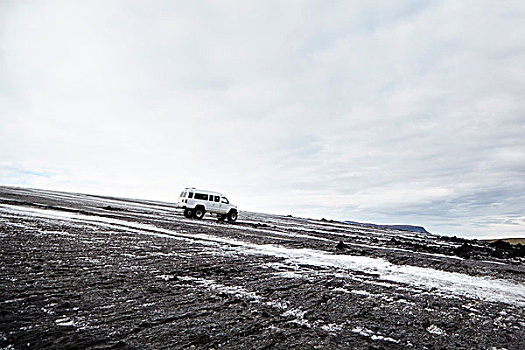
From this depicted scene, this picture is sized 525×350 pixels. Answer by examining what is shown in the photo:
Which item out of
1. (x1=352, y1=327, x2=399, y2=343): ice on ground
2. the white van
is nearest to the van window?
the white van

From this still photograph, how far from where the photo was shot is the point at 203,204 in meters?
26.6

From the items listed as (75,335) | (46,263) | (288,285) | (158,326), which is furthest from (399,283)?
(46,263)

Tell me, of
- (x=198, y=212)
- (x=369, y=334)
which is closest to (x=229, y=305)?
(x=369, y=334)

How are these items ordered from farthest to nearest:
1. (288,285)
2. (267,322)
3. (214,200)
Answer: (214,200) < (288,285) < (267,322)

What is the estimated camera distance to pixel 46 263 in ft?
19.8

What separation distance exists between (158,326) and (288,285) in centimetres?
269

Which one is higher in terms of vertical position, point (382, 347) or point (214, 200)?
point (214, 200)

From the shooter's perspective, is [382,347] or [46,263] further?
[46,263]

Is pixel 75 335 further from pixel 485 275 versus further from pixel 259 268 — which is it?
pixel 485 275

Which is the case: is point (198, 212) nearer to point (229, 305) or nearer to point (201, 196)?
point (201, 196)

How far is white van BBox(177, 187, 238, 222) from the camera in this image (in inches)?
1035

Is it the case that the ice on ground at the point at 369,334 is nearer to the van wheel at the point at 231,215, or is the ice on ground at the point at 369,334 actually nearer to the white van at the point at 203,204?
the white van at the point at 203,204

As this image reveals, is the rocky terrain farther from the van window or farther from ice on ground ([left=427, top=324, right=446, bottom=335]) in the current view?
the van window

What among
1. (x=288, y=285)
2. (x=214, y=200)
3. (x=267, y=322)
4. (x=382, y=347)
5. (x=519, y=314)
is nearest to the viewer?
(x=382, y=347)
